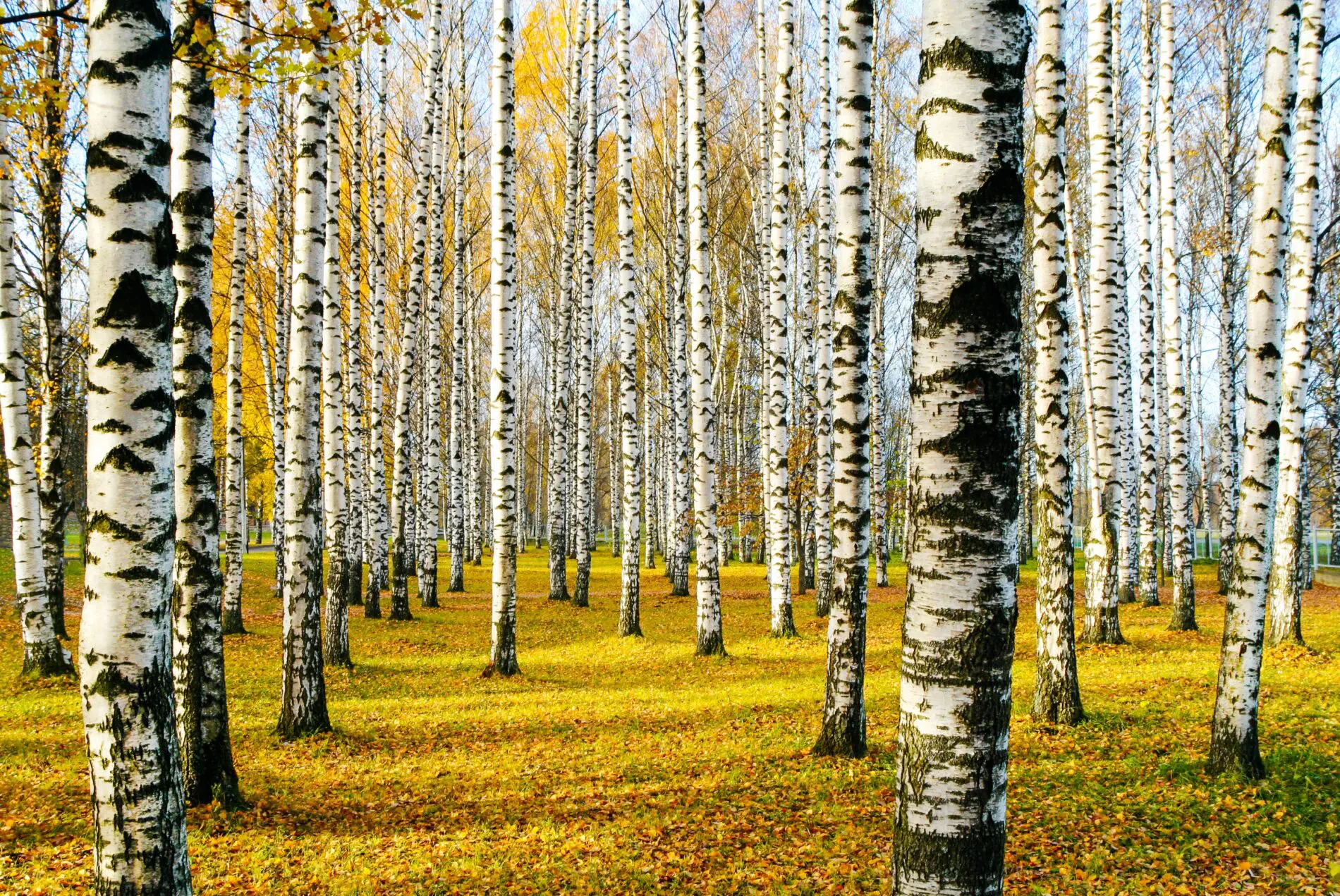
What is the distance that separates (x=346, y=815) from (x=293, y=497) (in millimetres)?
2748

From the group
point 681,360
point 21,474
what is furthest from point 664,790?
point 681,360

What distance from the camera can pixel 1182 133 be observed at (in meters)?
20.6

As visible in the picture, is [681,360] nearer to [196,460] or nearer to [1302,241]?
[1302,241]

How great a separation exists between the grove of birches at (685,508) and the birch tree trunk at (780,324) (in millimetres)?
64

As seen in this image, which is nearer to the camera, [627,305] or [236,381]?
[236,381]

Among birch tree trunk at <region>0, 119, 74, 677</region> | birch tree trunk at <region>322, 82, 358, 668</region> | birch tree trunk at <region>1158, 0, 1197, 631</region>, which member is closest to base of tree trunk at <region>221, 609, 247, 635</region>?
birch tree trunk at <region>322, 82, 358, 668</region>

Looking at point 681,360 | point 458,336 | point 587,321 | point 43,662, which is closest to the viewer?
point 43,662

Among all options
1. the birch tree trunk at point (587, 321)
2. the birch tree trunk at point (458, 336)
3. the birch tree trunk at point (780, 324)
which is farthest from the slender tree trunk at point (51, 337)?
the birch tree trunk at point (780, 324)

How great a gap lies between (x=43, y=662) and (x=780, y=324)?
390 inches

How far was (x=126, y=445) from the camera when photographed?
326cm

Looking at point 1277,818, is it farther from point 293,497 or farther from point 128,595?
point 293,497

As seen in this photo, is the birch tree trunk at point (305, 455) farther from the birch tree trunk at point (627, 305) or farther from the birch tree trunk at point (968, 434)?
the birch tree trunk at point (968, 434)

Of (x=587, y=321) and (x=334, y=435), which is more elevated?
(x=587, y=321)

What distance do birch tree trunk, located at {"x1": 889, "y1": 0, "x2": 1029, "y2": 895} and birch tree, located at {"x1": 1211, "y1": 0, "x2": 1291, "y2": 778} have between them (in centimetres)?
413
